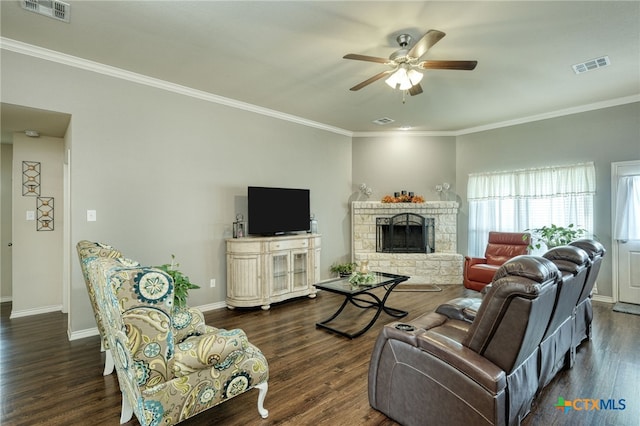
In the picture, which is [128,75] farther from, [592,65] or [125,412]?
[592,65]

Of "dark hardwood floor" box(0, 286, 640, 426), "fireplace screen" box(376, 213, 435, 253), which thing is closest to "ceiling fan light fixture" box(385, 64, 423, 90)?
"dark hardwood floor" box(0, 286, 640, 426)

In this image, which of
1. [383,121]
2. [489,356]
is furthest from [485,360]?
[383,121]

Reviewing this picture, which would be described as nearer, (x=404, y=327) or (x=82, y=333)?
(x=404, y=327)

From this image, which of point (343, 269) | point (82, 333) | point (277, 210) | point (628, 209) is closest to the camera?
point (82, 333)

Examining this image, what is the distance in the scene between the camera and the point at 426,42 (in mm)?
2529

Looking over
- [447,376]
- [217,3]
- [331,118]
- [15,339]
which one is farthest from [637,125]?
[15,339]

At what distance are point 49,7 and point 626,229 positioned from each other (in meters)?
7.22

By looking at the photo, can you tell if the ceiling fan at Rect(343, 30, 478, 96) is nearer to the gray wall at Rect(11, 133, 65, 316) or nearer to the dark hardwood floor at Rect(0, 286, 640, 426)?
the dark hardwood floor at Rect(0, 286, 640, 426)

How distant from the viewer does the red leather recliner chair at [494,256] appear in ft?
16.1

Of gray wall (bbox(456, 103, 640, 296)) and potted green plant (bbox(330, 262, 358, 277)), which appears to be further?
potted green plant (bbox(330, 262, 358, 277))

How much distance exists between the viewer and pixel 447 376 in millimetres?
1678

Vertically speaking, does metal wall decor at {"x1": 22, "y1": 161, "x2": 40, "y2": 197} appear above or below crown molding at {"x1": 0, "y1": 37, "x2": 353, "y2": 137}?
below

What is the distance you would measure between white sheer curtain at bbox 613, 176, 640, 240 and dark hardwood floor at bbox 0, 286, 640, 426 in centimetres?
126

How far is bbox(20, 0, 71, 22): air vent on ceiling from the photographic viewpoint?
2.49 metres
